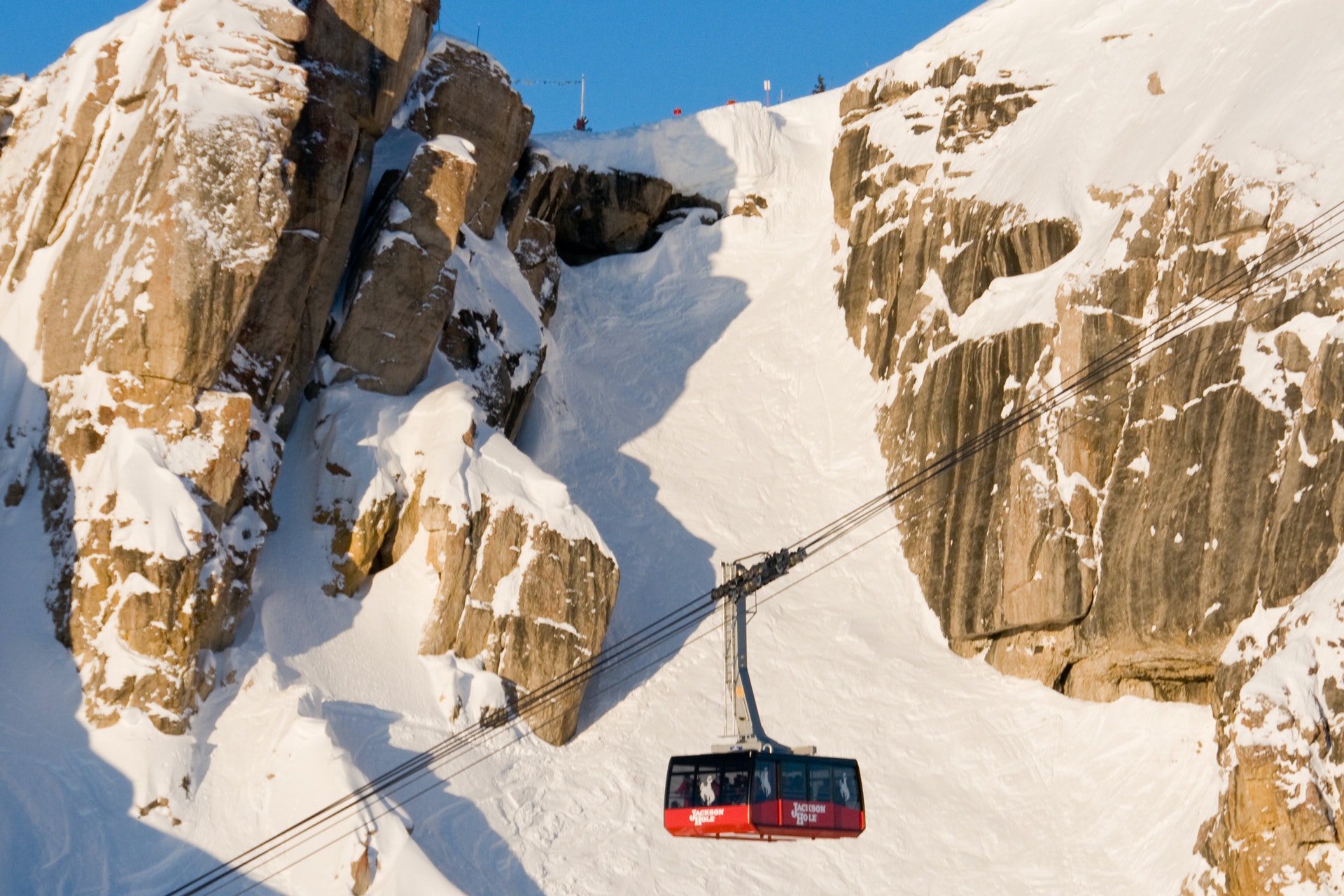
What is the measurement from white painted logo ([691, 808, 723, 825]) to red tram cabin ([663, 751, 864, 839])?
0.04ft

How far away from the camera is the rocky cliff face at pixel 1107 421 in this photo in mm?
31438

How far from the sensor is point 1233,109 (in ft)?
123

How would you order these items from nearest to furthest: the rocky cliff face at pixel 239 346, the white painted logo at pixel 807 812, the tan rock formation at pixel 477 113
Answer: the white painted logo at pixel 807 812 → the rocky cliff face at pixel 239 346 → the tan rock formation at pixel 477 113

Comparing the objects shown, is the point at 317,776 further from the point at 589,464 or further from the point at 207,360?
the point at 589,464

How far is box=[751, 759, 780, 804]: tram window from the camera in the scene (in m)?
22.3

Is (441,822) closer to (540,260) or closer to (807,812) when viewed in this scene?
(807,812)

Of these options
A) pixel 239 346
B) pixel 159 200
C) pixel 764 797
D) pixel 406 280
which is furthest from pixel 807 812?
pixel 159 200

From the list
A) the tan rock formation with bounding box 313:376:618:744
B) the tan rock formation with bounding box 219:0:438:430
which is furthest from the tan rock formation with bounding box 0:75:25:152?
the tan rock formation with bounding box 313:376:618:744

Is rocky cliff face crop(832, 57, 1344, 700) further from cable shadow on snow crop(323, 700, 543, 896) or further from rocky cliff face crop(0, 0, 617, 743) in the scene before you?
cable shadow on snow crop(323, 700, 543, 896)

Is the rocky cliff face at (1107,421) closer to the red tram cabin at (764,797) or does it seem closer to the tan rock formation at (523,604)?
the tan rock formation at (523,604)

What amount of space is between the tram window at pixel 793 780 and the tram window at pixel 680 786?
1.56m

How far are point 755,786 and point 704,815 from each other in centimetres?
111

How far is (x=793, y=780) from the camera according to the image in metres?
22.8

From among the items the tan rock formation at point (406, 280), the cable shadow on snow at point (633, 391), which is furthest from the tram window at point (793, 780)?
the tan rock formation at point (406, 280)
